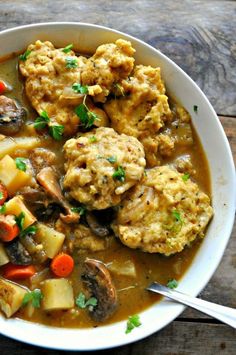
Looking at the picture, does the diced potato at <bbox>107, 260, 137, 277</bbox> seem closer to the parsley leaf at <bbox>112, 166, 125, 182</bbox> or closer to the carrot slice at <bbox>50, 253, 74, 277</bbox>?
the carrot slice at <bbox>50, 253, 74, 277</bbox>

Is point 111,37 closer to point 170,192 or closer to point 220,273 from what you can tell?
point 170,192

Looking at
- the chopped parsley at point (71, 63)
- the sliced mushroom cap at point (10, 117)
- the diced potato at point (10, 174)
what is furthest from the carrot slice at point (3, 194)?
the chopped parsley at point (71, 63)

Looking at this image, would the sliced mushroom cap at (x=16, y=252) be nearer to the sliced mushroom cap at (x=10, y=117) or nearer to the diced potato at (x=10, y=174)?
the diced potato at (x=10, y=174)

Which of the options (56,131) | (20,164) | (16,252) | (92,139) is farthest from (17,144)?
(16,252)

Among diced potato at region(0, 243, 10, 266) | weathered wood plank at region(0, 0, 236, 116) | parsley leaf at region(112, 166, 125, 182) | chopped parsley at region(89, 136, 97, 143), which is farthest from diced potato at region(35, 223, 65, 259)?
weathered wood plank at region(0, 0, 236, 116)

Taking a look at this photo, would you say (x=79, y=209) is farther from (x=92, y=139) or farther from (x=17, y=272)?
(x=17, y=272)

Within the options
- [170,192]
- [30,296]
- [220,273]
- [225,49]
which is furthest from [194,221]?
[225,49]
